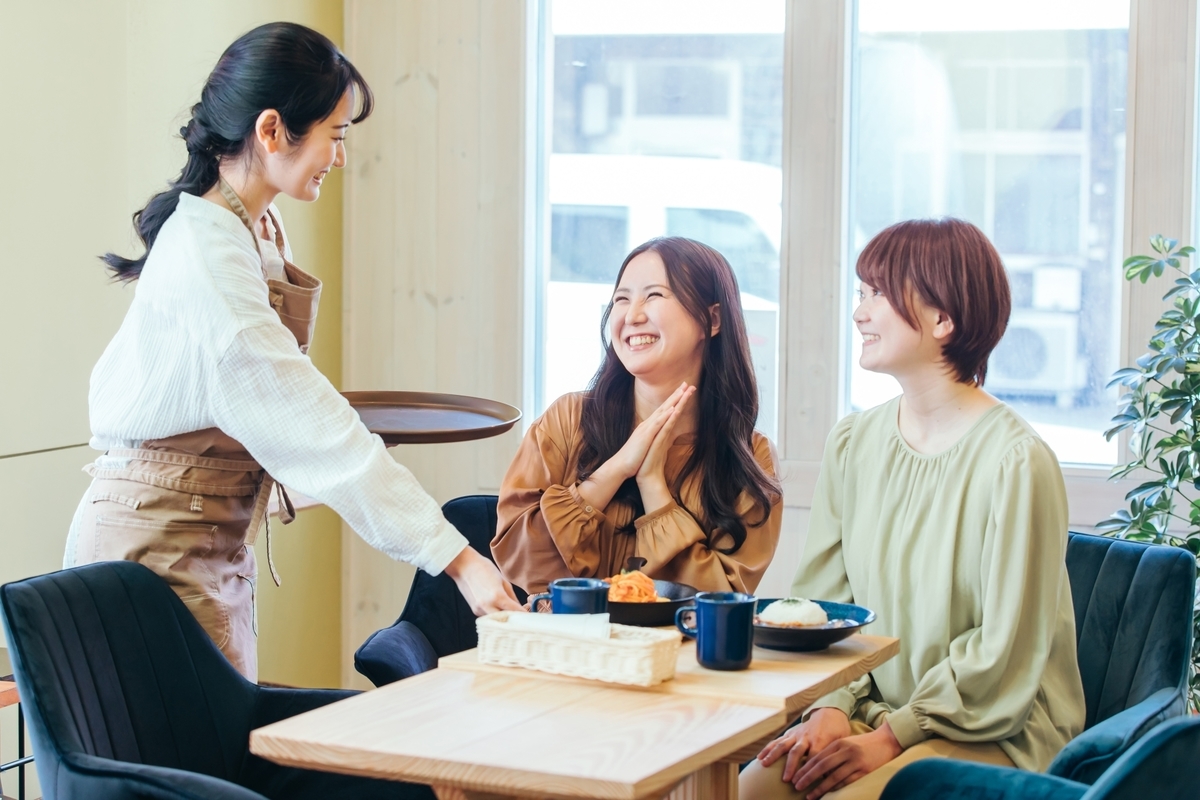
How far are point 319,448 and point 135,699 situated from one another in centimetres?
43

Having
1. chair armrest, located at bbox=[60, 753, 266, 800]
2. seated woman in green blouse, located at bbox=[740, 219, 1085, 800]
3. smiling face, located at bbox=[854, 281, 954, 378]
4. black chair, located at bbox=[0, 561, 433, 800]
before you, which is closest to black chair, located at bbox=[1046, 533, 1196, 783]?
seated woman in green blouse, located at bbox=[740, 219, 1085, 800]

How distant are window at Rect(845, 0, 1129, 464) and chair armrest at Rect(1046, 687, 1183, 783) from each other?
184 centimetres

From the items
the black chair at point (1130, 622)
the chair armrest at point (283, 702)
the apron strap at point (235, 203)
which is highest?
the apron strap at point (235, 203)

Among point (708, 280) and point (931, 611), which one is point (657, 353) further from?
point (931, 611)

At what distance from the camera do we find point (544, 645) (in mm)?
1461

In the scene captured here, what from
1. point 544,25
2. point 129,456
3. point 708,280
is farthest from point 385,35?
point 129,456

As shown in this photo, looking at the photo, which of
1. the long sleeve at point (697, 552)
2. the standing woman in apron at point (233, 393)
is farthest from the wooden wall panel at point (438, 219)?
the standing woman in apron at point (233, 393)

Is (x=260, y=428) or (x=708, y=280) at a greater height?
(x=708, y=280)

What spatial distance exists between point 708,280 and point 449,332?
1.72 m

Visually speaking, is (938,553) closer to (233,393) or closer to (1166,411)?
(233,393)

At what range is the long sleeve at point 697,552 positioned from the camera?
79.7 inches

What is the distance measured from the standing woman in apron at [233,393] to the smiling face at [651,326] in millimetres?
558

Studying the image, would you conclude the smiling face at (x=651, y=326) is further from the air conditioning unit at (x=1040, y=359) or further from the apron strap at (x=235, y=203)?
the air conditioning unit at (x=1040, y=359)

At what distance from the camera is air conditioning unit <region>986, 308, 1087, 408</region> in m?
3.39
